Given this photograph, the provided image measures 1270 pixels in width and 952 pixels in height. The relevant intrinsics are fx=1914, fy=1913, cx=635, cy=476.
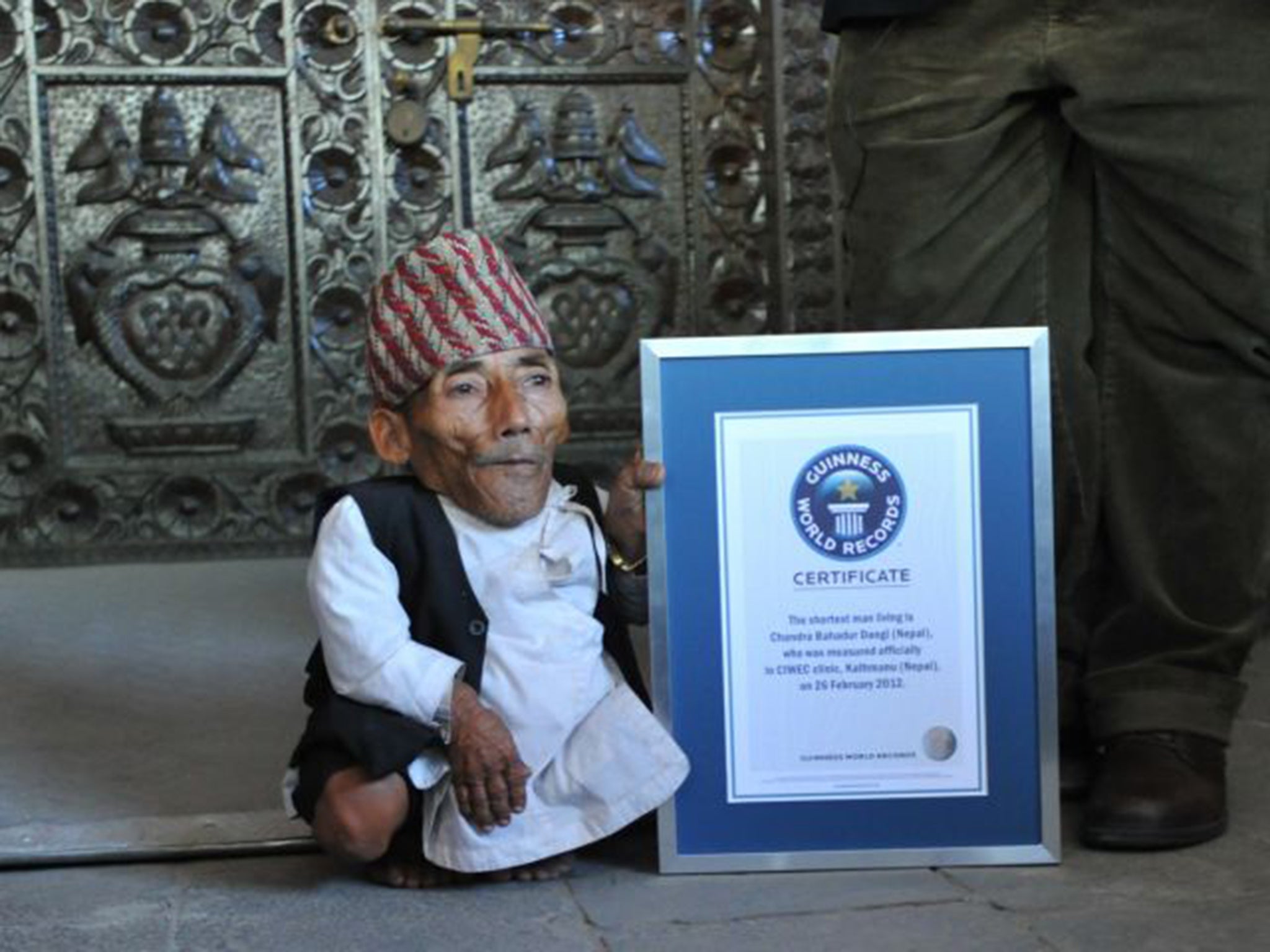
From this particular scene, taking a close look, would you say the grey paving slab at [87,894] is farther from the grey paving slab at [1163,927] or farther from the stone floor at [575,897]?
the grey paving slab at [1163,927]

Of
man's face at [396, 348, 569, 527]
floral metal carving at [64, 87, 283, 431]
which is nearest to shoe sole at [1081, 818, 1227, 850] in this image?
man's face at [396, 348, 569, 527]

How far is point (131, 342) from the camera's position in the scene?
3543 millimetres

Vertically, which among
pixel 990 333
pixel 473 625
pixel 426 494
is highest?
pixel 990 333

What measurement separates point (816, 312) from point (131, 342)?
1299 mm

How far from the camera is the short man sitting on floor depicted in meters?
1.55

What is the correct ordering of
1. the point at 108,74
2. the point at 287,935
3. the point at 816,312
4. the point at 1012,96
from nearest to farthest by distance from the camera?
the point at 287,935
the point at 1012,96
the point at 108,74
the point at 816,312

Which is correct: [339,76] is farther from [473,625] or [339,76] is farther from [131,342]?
[473,625]

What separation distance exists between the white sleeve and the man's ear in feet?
0.24

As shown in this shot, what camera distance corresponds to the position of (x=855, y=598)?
5.29ft

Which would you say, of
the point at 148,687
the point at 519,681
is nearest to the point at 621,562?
the point at 519,681

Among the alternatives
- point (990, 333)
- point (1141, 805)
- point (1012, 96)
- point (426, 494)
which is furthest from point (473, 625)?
point (1012, 96)

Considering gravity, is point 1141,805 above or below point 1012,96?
below

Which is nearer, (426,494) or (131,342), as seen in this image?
(426,494)

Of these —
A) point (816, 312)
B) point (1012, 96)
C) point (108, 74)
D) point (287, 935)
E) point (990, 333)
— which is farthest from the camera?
point (816, 312)
